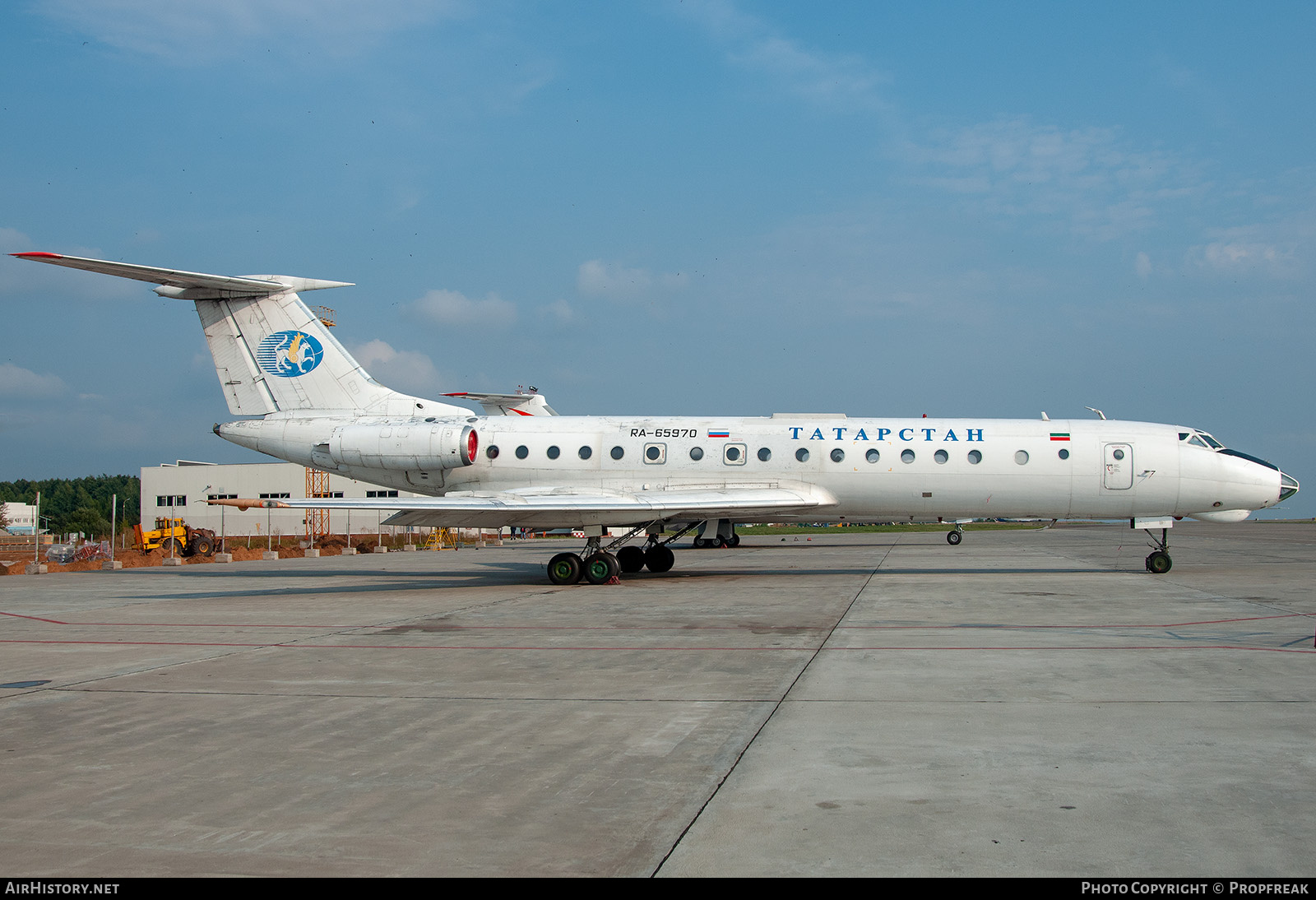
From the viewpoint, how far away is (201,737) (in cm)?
616

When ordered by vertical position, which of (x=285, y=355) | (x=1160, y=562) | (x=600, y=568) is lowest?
(x=1160, y=562)

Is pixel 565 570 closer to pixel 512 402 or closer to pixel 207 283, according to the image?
pixel 207 283

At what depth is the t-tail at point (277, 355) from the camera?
18953 millimetres

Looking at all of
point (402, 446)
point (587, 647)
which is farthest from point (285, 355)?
point (587, 647)

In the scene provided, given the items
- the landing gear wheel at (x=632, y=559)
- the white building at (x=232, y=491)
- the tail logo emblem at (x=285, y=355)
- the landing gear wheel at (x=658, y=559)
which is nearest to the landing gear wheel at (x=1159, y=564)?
the landing gear wheel at (x=658, y=559)

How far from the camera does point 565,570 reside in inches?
709

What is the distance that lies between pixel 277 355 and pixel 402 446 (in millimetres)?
3347

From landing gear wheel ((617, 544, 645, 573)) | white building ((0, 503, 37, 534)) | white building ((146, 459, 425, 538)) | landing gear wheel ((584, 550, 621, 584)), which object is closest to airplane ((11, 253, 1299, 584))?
landing gear wheel ((584, 550, 621, 584))

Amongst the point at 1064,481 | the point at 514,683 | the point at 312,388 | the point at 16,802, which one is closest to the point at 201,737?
the point at 16,802

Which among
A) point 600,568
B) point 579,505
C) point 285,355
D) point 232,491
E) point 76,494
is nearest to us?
point 579,505

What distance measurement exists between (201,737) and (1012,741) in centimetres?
520

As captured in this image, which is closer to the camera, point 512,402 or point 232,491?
point 512,402

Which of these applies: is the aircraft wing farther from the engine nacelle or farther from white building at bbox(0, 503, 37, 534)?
white building at bbox(0, 503, 37, 534)

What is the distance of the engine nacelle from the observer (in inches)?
726
